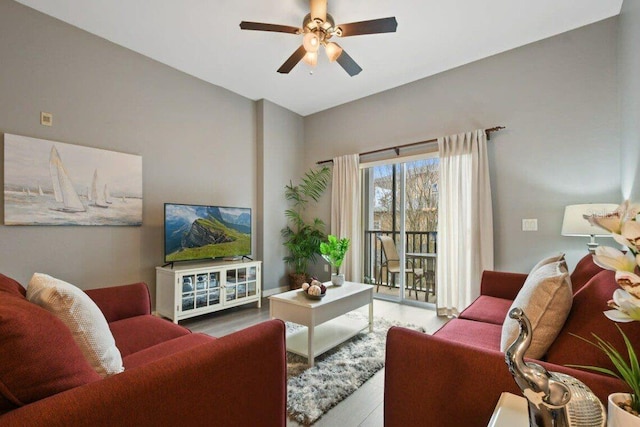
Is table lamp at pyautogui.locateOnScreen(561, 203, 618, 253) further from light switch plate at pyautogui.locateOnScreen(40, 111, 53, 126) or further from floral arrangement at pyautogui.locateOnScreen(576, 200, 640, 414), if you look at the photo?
light switch plate at pyautogui.locateOnScreen(40, 111, 53, 126)

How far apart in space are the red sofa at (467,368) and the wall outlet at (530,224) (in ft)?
6.40

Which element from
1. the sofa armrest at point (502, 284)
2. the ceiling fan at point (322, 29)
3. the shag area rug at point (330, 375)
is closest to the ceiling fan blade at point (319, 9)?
the ceiling fan at point (322, 29)

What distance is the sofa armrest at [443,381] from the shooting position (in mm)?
976

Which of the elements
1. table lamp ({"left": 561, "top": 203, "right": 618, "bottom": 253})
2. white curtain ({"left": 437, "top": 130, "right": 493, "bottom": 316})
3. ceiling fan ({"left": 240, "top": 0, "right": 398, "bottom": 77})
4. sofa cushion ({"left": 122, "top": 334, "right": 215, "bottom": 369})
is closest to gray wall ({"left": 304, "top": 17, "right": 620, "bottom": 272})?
white curtain ({"left": 437, "top": 130, "right": 493, "bottom": 316})

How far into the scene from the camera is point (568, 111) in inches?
111

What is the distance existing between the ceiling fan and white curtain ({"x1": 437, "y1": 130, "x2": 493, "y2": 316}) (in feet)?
5.40

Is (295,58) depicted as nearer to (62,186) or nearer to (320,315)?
(320,315)

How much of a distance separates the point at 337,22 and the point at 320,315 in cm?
271

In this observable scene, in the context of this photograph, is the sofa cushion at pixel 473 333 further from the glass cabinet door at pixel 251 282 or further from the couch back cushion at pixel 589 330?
the glass cabinet door at pixel 251 282

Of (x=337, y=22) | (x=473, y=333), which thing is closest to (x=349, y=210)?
(x=337, y=22)

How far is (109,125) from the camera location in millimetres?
3016

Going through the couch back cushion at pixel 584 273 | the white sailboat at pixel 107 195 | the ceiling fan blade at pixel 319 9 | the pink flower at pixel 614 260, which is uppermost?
the ceiling fan blade at pixel 319 9

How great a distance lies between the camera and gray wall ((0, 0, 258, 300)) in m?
2.51

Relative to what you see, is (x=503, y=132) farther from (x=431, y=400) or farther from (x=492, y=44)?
(x=431, y=400)
